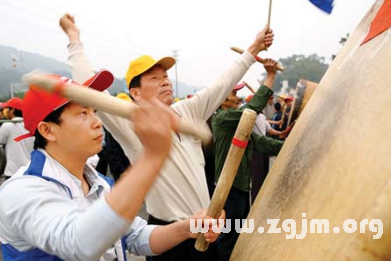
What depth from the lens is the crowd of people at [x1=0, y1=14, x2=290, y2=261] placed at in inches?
33.8

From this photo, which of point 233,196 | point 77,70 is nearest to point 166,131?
point 77,70

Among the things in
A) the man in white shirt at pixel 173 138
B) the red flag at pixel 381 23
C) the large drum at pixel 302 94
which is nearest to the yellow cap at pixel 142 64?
the man in white shirt at pixel 173 138

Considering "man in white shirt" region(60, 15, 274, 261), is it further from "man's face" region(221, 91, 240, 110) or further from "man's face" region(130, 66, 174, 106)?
"man's face" region(221, 91, 240, 110)

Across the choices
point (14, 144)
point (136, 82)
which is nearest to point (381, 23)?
point (136, 82)

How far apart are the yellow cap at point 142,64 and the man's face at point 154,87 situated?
4 centimetres

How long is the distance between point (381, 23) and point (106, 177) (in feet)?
3.93

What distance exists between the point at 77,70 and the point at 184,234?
1.02m

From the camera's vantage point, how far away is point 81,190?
4.18ft

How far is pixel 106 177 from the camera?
1.58 metres

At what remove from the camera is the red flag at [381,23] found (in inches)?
45.2

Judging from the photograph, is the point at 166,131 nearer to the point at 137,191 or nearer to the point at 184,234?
the point at 137,191

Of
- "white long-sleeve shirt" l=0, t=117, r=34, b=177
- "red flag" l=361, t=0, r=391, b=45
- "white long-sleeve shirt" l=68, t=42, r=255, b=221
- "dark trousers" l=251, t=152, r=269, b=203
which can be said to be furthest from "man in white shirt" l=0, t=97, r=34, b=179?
"red flag" l=361, t=0, r=391, b=45

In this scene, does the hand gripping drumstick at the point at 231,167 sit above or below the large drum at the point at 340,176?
below

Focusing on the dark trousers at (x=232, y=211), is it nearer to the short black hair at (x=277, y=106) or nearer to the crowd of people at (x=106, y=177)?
the crowd of people at (x=106, y=177)
